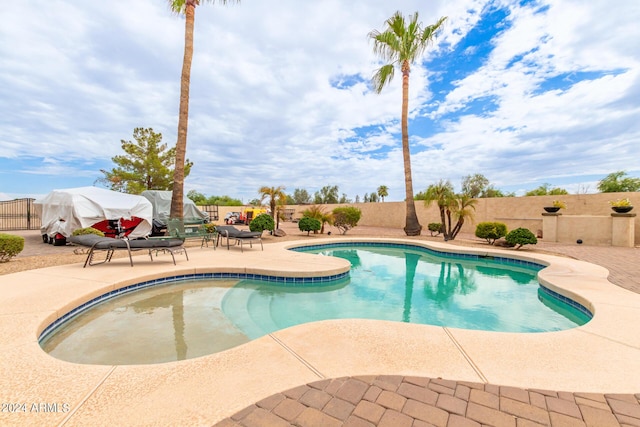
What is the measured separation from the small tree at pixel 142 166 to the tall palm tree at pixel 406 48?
1646 cm

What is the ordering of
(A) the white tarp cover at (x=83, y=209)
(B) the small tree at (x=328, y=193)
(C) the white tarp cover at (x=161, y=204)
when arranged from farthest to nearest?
1. (B) the small tree at (x=328, y=193)
2. (C) the white tarp cover at (x=161, y=204)
3. (A) the white tarp cover at (x=83, y=209)

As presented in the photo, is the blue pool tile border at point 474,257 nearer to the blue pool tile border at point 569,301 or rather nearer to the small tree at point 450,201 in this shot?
the blue pool tile border at point 569,301

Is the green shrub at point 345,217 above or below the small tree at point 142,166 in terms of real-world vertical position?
below

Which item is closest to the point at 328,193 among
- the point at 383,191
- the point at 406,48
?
the point at 383,191

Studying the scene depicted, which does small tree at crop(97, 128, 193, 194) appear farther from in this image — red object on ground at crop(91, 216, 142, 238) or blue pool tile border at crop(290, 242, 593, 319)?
blue pool tile border at crop(290, 242, 593, 319)

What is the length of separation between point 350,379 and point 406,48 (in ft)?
49.3

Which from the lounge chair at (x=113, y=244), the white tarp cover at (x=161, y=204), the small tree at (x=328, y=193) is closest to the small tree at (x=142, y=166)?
the white tarp cover at (x=161, y=204)

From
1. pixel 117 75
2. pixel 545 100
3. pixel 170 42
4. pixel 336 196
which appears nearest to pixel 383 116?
pixel 545 100

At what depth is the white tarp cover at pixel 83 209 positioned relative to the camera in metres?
9.29

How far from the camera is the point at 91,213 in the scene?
9531mm

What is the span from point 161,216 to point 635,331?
15405mm

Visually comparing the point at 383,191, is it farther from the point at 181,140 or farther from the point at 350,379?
the point at 350,379

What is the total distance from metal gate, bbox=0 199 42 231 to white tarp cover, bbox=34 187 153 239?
299 inches

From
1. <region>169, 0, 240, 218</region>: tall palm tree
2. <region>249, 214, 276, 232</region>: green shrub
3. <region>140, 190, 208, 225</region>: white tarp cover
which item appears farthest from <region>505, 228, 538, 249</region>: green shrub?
<region>140, 190, 208, 225</region>: white tarp cover
